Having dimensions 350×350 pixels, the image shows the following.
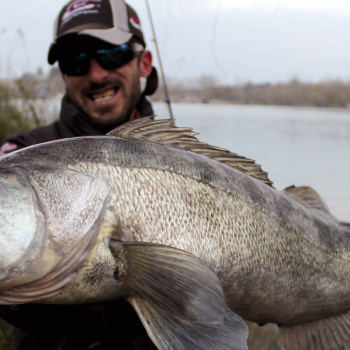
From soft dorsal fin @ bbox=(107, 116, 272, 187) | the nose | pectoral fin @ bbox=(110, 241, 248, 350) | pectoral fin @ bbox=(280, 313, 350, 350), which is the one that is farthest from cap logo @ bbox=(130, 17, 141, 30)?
pectoral fin @ bbox=(280, 313, 350, 350)

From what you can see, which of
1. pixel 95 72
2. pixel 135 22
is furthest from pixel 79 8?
pixel 95 72

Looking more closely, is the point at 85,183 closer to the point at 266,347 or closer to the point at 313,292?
the point at 313,292

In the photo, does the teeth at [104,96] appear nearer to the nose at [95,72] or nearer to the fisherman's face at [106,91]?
the fisherman's face at [106,91]

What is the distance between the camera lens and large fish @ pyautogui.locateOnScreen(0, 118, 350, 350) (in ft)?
4.16

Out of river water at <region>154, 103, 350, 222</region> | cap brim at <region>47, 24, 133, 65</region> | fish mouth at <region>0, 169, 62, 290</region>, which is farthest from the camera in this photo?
river water at <region>154, 103, 350, 222</region>

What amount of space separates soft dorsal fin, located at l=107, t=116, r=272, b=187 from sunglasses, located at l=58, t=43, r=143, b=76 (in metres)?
1.63

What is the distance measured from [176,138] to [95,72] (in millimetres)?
1707

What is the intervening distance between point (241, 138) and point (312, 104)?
159 inches

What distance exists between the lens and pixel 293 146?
7609 millimetres

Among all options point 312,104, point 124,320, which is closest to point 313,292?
point 124,320

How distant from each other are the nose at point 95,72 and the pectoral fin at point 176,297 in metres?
2.16

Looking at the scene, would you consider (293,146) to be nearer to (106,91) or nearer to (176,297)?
(106,91)

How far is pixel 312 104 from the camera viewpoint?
10.7m

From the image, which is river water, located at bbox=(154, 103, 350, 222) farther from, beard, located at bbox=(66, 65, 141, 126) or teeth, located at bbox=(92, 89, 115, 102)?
teeth, located at bbox=(92, 89, 115, 102)
